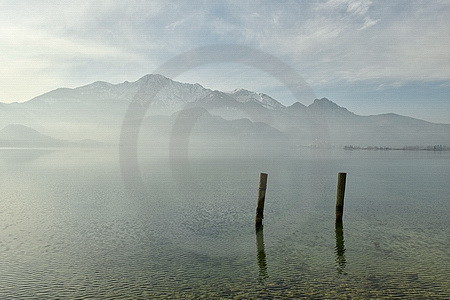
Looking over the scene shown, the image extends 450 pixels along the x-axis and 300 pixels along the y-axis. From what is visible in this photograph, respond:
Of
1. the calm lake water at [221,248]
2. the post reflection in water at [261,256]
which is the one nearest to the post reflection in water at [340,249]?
the calm lake water at [221,248]

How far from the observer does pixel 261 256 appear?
19.4 m

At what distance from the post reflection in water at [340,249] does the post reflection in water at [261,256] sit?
3.77 meters

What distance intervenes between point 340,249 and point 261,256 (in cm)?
515

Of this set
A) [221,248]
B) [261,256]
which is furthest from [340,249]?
[221,248]

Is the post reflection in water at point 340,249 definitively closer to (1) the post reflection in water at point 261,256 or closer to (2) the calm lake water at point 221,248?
(2) the calm lake water at point 221,248

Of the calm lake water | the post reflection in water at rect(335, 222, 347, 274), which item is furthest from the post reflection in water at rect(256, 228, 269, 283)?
the post reflection in water at rect(335, 222, 347, 274)

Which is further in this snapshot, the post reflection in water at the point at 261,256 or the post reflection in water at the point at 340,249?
the post reflection in water at the point at 340,249

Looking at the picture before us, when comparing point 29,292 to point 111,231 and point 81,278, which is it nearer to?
point 81,278

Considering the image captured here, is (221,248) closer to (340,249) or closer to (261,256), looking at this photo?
(261,256)

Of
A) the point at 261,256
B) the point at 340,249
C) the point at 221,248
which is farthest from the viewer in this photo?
the point at 221,248

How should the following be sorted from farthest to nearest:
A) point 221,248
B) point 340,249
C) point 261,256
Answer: point 221,248 < point 340,249 < point 261,256

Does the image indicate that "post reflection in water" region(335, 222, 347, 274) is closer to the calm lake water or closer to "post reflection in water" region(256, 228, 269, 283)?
the calm lake water

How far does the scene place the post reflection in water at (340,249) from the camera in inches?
691

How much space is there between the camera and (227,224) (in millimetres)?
26984
